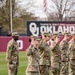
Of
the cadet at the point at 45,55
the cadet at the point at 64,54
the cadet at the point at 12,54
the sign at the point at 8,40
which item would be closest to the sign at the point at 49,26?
the sign at the point at 8,40

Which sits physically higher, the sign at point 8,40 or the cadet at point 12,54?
the cadet at point 12,54

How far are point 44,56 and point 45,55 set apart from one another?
0.05 metres

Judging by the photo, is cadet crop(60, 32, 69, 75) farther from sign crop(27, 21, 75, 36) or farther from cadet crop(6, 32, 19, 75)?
sign crop(27, 21, 75, 36)

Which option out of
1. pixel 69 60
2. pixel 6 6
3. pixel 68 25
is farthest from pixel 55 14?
pixel 69 60

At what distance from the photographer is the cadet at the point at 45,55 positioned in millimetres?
14867

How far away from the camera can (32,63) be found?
1319 centimetres

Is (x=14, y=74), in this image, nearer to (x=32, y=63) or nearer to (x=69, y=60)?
(x=32, y=63)

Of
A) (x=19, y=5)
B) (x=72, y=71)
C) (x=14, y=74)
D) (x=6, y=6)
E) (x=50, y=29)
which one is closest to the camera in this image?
(x=14, y=74)

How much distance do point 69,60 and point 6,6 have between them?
4245 cm

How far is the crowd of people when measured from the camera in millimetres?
13172

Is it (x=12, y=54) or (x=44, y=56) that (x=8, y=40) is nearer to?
(x=44, y=56)

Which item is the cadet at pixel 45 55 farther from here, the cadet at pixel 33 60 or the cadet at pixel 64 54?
the cadet at pixel 64 54

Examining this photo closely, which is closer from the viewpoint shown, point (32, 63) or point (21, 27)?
point (32, 63)

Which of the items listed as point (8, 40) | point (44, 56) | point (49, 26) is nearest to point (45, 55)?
point (44, 56)
